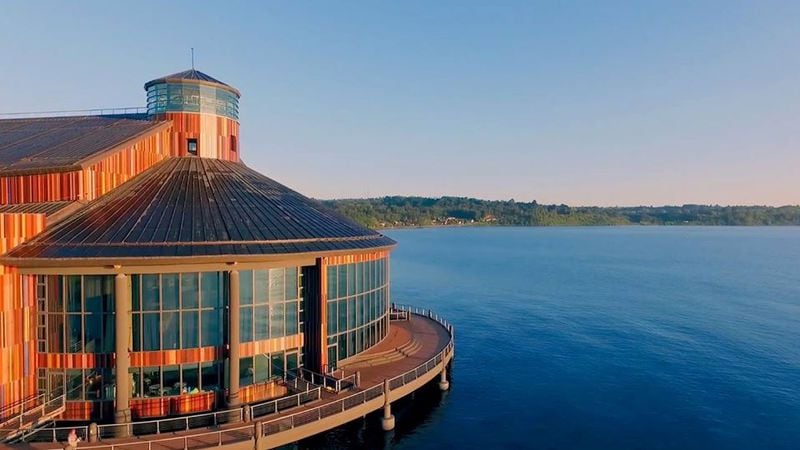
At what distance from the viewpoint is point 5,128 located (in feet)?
146

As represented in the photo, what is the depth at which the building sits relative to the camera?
87.7ft

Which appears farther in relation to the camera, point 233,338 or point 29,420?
point 233,338

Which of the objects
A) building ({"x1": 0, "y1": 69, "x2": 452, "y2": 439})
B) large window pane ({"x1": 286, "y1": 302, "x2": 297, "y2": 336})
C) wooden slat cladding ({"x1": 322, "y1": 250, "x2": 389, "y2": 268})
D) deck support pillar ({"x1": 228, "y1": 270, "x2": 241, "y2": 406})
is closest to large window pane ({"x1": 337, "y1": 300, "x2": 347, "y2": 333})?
building ({"x1": 0, "y1": 69, "x2": 452, "y2": 439})

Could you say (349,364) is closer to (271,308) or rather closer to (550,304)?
(271,308)

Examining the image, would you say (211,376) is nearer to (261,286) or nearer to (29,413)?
(261,286)

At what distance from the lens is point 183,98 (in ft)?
136

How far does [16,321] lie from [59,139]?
1831cm

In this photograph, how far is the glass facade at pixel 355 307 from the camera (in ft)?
113

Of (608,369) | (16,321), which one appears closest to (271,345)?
(16,321)

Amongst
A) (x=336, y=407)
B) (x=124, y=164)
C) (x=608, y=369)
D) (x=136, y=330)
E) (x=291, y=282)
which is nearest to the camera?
(x=136, y=330)

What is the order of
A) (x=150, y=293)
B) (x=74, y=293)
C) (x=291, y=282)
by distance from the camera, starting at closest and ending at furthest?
(x=74, y=293), (x=150, y=293), (x=291, y=282)

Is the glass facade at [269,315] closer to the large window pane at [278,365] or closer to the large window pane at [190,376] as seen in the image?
the large window pane at [278,365]

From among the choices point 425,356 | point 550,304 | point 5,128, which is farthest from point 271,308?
point 550,304

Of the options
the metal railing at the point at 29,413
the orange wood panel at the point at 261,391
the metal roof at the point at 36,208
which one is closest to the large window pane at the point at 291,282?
the orange wood panel at the point at 261,391
